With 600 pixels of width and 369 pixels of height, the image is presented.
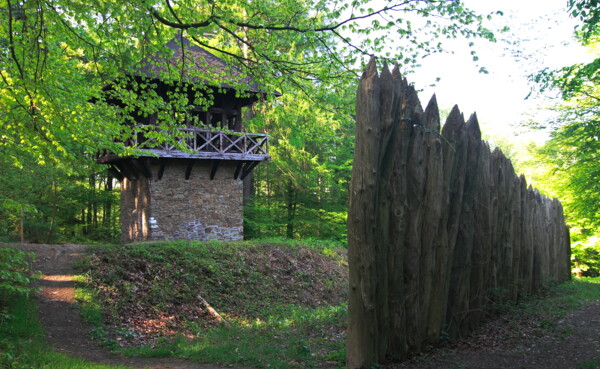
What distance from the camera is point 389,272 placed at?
4848mm

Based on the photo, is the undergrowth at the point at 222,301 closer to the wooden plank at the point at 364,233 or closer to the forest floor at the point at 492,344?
the forest floor at the point at 492,344

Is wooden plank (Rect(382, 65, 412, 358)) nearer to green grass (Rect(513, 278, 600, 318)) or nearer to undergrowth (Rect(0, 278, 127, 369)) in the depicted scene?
green grass (Rect(513, 278, 600, 318))

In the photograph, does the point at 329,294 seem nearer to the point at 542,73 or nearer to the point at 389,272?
the point at 542,73

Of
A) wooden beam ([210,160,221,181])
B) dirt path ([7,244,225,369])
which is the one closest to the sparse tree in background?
dirt path ([7,244,225,369])

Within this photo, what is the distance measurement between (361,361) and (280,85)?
187 inches

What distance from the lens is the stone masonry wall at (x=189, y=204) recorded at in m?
17.9

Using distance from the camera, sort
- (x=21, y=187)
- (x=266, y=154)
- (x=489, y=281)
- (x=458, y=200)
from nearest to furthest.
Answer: (x=458, y=200), (x=489, y=281), (x=21, y=187), (x=266, y=154)

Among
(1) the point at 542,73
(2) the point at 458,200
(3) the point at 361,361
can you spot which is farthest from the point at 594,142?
(3) the point at 361,361

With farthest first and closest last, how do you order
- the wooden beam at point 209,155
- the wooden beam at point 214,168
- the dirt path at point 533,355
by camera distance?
the wooden beam at point 214,168
the wooden beam at point 209,155
the dirt path at point 533,355

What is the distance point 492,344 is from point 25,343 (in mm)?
6232

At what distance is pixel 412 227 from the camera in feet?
16.5

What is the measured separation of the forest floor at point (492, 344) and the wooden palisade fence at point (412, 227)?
0.27m

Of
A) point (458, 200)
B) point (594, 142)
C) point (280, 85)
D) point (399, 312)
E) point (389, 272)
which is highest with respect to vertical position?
point (280, 85)

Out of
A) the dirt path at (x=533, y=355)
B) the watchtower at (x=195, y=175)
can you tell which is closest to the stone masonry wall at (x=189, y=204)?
the watchtower at (x=195, y=175)
